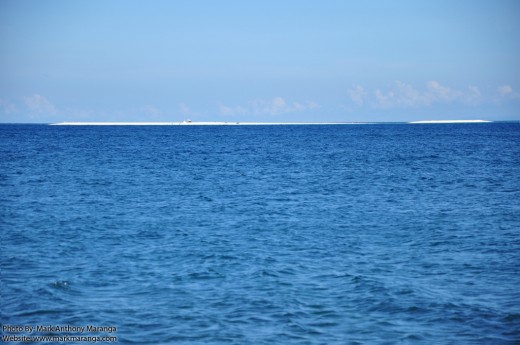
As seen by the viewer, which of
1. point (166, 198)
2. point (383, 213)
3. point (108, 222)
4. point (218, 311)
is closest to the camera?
point (218, 311)

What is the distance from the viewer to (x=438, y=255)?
68.6 ft

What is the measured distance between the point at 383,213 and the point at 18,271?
65.1 feet

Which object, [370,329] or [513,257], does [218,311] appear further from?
[513,257]

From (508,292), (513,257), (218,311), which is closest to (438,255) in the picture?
(513,257)

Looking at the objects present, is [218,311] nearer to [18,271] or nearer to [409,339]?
[409,339]

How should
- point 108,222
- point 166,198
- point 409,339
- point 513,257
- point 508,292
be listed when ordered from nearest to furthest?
point 409,339 < point 508,292 < point 513,257 < point 108,222 < point 166,198

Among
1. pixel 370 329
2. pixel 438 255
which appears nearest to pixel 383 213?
pixel 438 255

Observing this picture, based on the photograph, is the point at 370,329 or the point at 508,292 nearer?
the point at 370,329

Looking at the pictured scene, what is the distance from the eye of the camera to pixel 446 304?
15203 mm

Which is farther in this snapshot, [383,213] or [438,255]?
[383,213]

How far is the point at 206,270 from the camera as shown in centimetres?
1858

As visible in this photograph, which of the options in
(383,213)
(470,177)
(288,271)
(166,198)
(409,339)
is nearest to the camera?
(409,339)

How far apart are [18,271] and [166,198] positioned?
19.5 m

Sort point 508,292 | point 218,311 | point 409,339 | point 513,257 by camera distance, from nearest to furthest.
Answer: point 409,339
point 218,311
point 508,292
point 513,257
